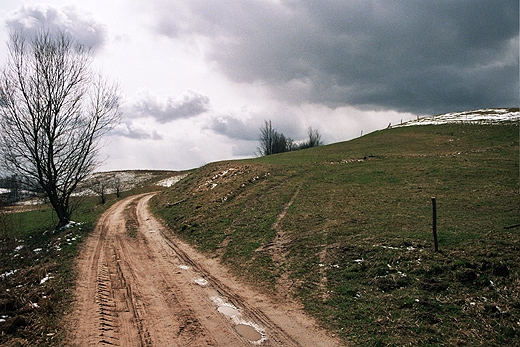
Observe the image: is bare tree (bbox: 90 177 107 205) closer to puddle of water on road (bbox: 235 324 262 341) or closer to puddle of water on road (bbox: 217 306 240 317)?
puddle of water on road (bbox: 217 306 240 317)

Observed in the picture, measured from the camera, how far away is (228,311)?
990cm

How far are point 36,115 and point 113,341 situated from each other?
2005 cm

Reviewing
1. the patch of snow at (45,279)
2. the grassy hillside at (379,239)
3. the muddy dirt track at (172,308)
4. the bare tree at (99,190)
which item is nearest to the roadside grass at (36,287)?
the patch of snow at (45,279)

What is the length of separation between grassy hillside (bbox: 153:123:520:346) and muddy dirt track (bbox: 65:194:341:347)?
1.03 metres

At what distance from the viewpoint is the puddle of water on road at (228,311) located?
31.9 feet

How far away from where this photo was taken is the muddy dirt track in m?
8.35

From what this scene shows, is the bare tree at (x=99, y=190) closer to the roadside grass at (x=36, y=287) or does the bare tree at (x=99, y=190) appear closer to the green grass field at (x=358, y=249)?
the green grass field at (x=358, y=249)

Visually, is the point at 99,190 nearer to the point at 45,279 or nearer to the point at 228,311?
the point at 45,279

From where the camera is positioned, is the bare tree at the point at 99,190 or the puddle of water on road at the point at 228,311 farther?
the bare tree at the point at 99,190

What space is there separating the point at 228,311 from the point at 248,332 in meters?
1.40

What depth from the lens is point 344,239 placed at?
14.6m

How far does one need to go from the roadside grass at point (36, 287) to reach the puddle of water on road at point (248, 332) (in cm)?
453

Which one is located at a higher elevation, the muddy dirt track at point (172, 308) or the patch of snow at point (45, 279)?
the patch of snow at point (45, 279)

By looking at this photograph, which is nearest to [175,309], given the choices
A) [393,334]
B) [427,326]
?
[393,334]
